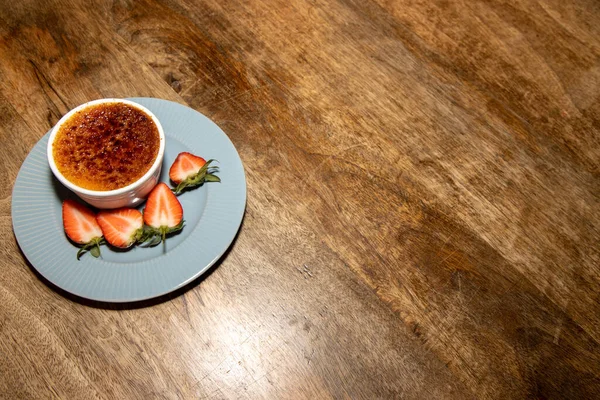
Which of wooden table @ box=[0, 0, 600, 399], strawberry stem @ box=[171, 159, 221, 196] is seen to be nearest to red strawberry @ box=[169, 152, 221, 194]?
strawberry stem @ box=[171, 159, 221, 196]

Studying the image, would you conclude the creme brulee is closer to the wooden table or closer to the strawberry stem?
the strawberry stem

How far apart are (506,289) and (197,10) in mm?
1000

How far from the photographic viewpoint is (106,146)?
1009mm

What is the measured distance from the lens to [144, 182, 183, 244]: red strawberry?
0.97m

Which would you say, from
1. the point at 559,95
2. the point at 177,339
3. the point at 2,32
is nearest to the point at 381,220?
the point at 177,339

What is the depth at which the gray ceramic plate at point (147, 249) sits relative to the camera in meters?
0.92

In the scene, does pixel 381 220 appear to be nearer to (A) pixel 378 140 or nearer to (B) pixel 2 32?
(A) pixel 378 140

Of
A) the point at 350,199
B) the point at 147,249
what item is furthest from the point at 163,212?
the point at 350,199

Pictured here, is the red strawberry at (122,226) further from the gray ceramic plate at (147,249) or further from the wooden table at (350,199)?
the wooden table at (350,199)

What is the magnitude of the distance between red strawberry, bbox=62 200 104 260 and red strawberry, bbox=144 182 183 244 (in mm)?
96

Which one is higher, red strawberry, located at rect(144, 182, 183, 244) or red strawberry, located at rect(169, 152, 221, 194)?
red strawberry, located at rect(169, 152, 221, 194)

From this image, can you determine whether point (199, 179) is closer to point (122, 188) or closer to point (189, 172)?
point (189, 172)

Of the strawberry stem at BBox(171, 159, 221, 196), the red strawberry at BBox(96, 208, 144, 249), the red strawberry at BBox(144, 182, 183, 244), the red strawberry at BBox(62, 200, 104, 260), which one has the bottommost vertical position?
the red strawberry at BBox(62, 200, 104, 260)

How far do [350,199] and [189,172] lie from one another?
1.16 feet
